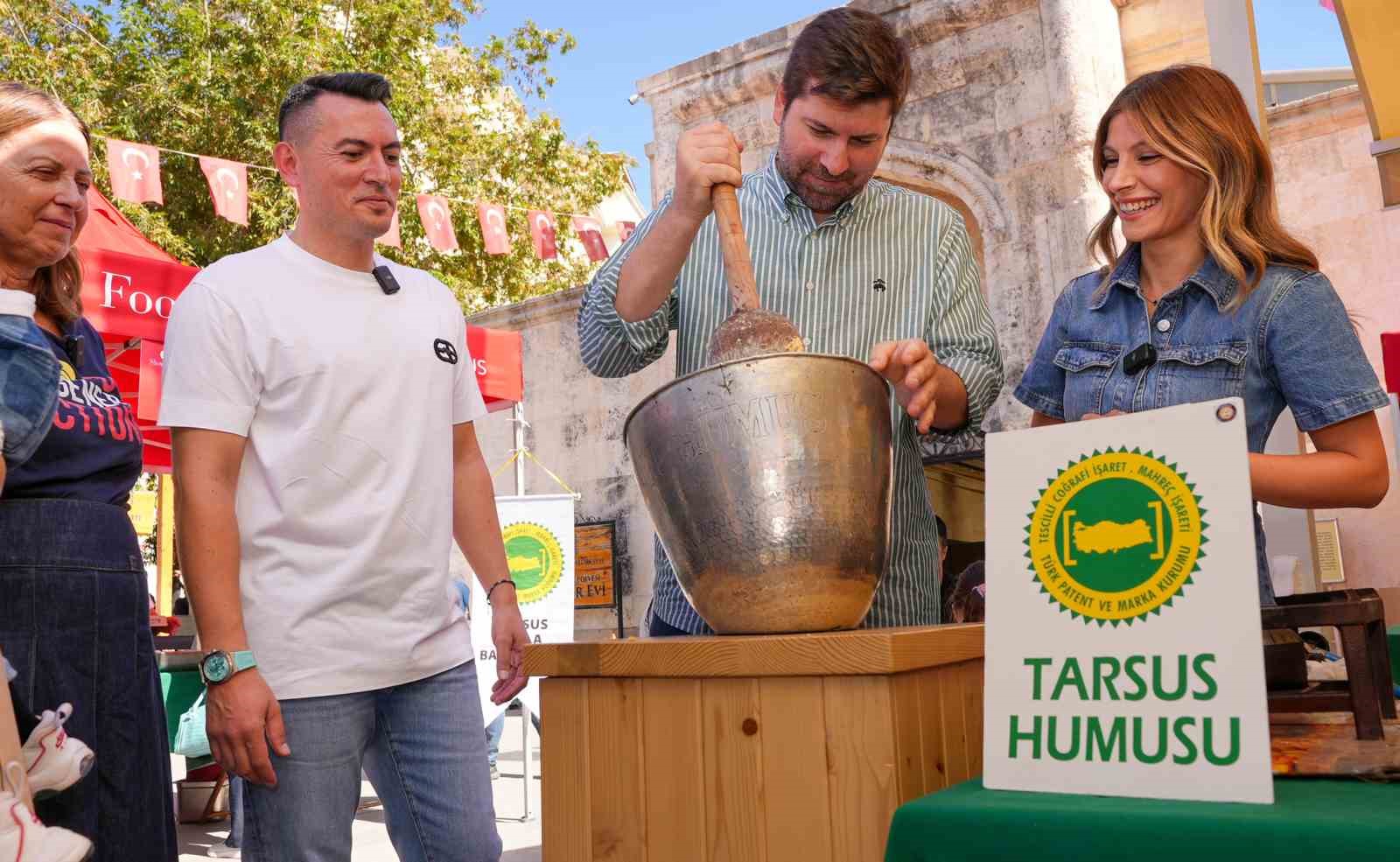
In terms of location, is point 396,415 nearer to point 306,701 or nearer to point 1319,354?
point 306,701

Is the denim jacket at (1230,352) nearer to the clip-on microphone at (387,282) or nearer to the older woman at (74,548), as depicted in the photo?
the clip-on microphone at (387,282)

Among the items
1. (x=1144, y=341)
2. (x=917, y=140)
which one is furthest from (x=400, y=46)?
(x=1144, y=341)

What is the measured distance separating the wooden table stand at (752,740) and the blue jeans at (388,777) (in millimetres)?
635

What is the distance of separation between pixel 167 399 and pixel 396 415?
13.8 inches

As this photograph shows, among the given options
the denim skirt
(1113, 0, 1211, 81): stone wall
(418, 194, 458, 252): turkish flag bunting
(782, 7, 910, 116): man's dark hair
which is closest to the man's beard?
(782, 7, 910, 116): man's dark hair

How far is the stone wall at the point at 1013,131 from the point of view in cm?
810

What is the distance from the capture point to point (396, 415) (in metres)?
1.93

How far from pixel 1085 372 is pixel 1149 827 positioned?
2.82 ft

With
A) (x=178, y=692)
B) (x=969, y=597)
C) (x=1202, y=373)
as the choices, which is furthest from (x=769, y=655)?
(x=178, y=692)

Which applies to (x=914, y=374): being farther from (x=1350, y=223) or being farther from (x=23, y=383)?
(x=1350, y=223)

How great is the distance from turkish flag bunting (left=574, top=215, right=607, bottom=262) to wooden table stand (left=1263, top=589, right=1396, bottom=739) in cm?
1075

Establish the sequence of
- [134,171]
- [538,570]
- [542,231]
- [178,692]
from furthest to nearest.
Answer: [542,231] < [134,171] < [538,570] < [178,692]

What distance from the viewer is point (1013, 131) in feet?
27.5

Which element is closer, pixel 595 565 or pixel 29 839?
pixel 29 839
